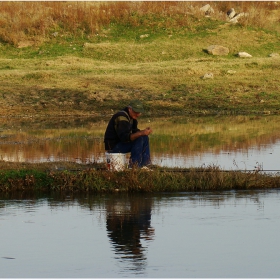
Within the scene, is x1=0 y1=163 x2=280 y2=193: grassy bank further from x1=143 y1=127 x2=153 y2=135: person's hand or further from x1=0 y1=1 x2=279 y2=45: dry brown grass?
x1=0 y1=1 x2=279 y2=45: dry brown grass

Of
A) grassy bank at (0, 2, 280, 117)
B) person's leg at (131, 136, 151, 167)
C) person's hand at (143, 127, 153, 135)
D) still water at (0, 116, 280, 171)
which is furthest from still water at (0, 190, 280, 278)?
grassy bank at (0, 2, 280, 117)

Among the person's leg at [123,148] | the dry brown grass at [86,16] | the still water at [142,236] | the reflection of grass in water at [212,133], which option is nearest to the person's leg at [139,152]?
the person's leg at [123,148]

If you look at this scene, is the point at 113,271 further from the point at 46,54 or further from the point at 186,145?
the point at 46,54

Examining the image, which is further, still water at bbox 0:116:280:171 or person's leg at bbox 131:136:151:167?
still water at bbox 0:116:280:171

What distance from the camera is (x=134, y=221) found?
9875mm

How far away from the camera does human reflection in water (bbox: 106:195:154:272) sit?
27.6ft

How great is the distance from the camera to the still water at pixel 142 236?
7.80 meters

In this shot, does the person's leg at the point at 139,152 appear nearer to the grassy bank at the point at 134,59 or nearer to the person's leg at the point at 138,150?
the person's leg at the point at 138,150

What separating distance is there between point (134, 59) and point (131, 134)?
63.4 feet

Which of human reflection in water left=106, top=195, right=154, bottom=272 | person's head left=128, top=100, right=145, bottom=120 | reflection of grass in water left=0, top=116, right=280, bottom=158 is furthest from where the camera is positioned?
reflection of grass in water left=0, top=116, right=280, bottom=158

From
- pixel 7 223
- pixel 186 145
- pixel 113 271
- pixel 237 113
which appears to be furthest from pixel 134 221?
pixel 237 113

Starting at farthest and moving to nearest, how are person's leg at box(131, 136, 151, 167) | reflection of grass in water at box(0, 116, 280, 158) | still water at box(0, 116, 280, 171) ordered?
reflection of grass in water at box(0, 116, 280, 158)
still water at box(0, 116, 280, 171)
person's leg at box(131, 136, 151, 167)

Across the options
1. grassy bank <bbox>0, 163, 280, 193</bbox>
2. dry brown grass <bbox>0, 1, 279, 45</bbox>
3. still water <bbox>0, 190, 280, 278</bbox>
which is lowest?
still water <bbox>0, 190, 280, 278</bbox>

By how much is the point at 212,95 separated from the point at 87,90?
362 cm
